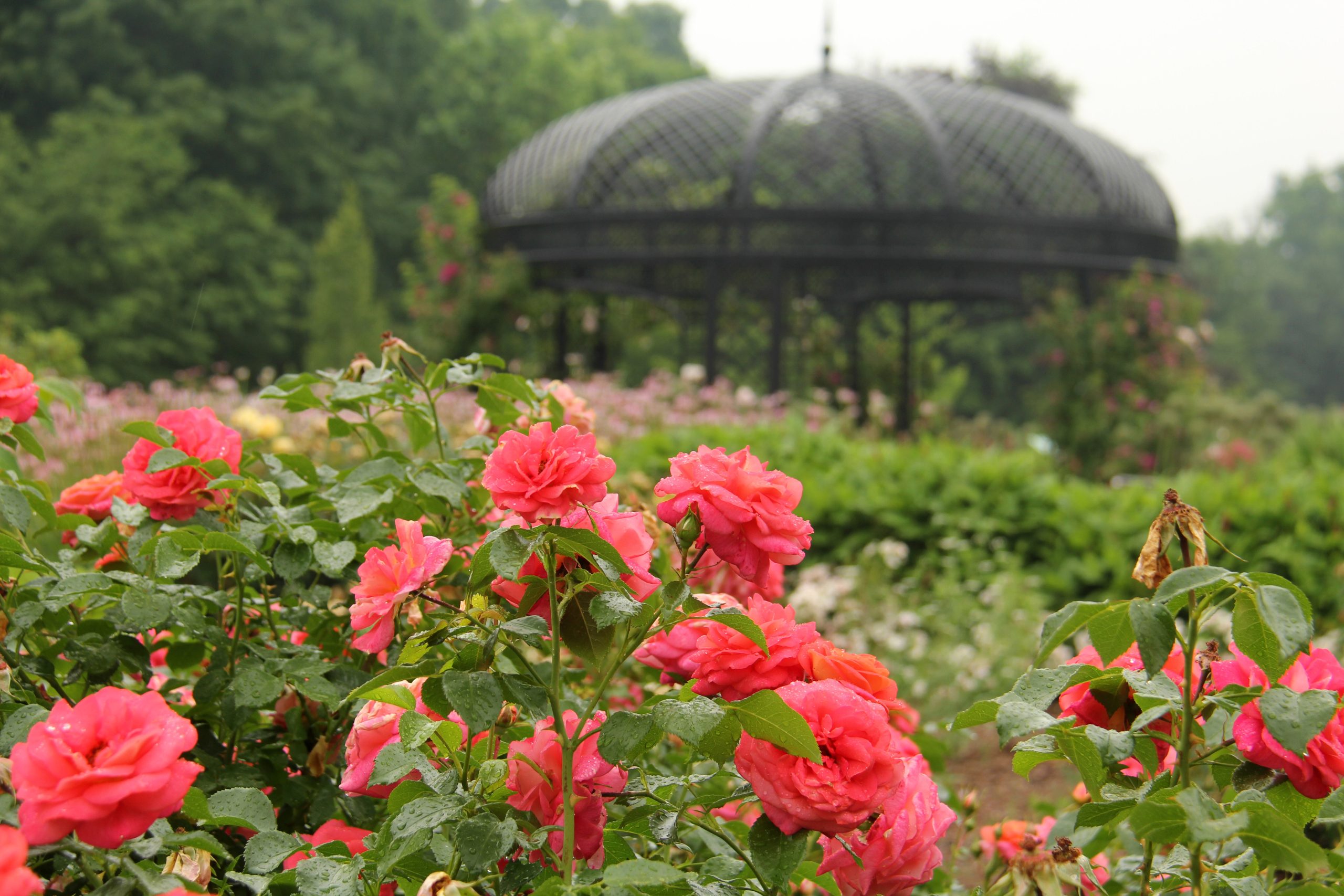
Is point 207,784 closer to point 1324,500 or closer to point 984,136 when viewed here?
point 1324,500

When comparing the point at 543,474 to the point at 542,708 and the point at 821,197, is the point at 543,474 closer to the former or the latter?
the point at 542,708

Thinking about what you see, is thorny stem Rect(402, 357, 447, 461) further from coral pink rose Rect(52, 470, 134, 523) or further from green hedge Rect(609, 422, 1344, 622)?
green hedge Rect(609, 422, 1344, 622)

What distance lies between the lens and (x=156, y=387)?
625 centimetres

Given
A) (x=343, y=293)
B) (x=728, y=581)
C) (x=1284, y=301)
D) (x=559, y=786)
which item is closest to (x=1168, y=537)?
(x=559, y=786)

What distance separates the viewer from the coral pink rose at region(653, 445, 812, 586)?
0.91 meters

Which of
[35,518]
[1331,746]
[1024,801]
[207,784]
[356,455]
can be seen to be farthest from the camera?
[1024,801]

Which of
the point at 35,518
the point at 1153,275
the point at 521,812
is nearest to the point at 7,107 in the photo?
the point at 1153,275

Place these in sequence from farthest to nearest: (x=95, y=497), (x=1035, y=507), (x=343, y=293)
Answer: (x=343, y=293) → (x=1035, y=507) → (x=95, y=497)

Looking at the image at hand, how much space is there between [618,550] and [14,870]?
0.49 m

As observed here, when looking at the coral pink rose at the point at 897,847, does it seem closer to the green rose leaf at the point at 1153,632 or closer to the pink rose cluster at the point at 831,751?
the pink rose cluster at the point at 831,751

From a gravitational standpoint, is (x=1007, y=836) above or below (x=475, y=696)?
below

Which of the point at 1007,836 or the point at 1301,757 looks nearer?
the point at 1301,757

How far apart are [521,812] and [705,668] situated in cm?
22

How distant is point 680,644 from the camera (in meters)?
1.03
